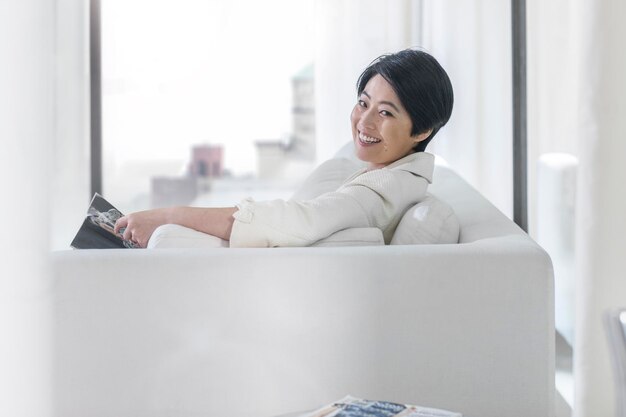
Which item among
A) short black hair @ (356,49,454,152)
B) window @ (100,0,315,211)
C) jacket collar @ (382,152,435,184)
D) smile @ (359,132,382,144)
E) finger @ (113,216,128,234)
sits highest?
window @ (100,0,315,211)

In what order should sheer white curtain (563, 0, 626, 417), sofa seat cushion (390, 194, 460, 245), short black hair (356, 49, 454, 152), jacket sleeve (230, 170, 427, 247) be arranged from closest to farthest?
jacket sleeve (230, 170, 427, 247) → sofa seat cushion (390, 194, 460, 245) → short black hair (356, 49, 454, 152) → sheer white curtain (563, 0, 626, 417)

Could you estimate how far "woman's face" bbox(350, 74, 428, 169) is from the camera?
173 centimetres

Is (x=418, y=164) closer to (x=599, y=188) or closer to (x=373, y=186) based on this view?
(x=373, y=186)

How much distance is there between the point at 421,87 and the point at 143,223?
2.09ft

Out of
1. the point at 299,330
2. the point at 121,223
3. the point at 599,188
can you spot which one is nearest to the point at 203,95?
the point at 599,188

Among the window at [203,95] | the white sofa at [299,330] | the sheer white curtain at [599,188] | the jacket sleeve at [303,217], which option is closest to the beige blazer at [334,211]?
the jacket sleeve at [303,217]

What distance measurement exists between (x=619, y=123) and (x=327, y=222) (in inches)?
35.4

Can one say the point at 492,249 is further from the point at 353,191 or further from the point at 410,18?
the point at 410,18

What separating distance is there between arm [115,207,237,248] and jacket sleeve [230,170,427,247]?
4cm

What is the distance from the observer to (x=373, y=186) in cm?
151

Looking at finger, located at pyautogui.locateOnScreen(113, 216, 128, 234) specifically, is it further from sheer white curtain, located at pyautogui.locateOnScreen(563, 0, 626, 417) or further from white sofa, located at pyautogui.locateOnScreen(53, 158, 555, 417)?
sheer white curtain, located at pyautogui.locateOnScreen(563, 0, 626, 417)

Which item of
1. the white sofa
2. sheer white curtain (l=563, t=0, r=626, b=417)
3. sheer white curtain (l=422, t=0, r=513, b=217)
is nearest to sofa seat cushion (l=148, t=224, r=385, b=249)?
the white sofa

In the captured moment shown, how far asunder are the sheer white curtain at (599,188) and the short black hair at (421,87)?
41 centimetres

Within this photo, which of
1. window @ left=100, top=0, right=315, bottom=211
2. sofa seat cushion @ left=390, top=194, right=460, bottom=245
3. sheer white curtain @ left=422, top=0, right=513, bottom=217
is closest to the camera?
sofa seat cushion @ left=390, top=194, right=460, bottom=245
